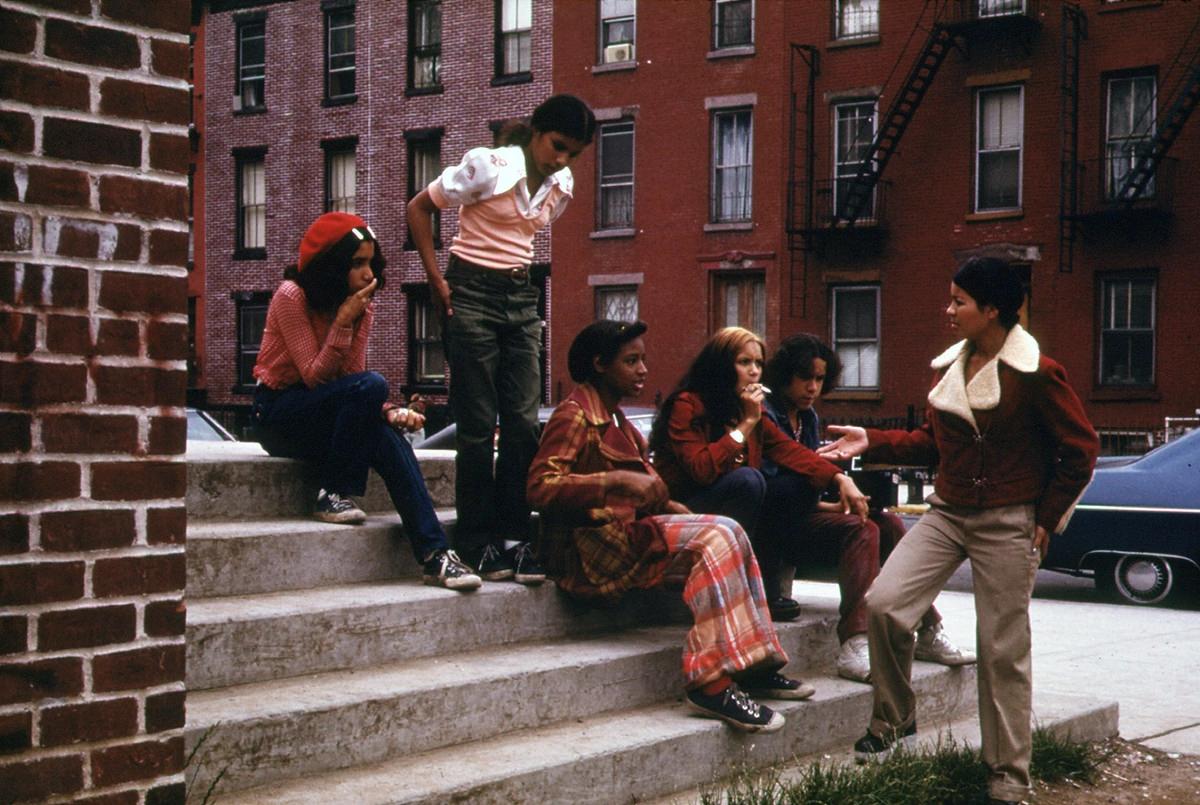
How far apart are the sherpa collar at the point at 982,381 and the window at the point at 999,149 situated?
2118cm

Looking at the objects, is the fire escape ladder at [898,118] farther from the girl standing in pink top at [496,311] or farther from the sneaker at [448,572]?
the sneaker at [448,572]

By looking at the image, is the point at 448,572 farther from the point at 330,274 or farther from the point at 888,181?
the point at 888,181

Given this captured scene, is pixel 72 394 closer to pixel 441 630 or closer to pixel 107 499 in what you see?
pixel 107 499

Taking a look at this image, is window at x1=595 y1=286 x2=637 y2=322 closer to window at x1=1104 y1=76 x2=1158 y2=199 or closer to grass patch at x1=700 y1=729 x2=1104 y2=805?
window at x1=1104 y1=76 x2=1158 y2=199

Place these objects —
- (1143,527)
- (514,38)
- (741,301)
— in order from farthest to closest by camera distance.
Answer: (514,38) → (741,301) → (1143,527)

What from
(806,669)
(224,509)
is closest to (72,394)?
(224,509)

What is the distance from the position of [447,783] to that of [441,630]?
3.28 feet

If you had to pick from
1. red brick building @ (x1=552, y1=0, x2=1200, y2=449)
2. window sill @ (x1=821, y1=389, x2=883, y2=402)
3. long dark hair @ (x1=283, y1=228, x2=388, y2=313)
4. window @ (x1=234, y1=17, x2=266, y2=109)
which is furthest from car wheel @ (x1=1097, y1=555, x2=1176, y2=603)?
window @ (x1=234, y1=17, x2=266, y2=109)

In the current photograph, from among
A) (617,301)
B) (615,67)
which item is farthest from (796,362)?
(615,67)

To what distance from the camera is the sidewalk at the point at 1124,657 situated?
6.73 m

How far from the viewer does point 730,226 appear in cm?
2833

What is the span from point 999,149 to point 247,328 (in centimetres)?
1845

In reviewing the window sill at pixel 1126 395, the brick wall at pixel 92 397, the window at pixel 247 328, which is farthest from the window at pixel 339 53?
the brick wall at pixel 92 397

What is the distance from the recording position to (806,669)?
6074 mm
